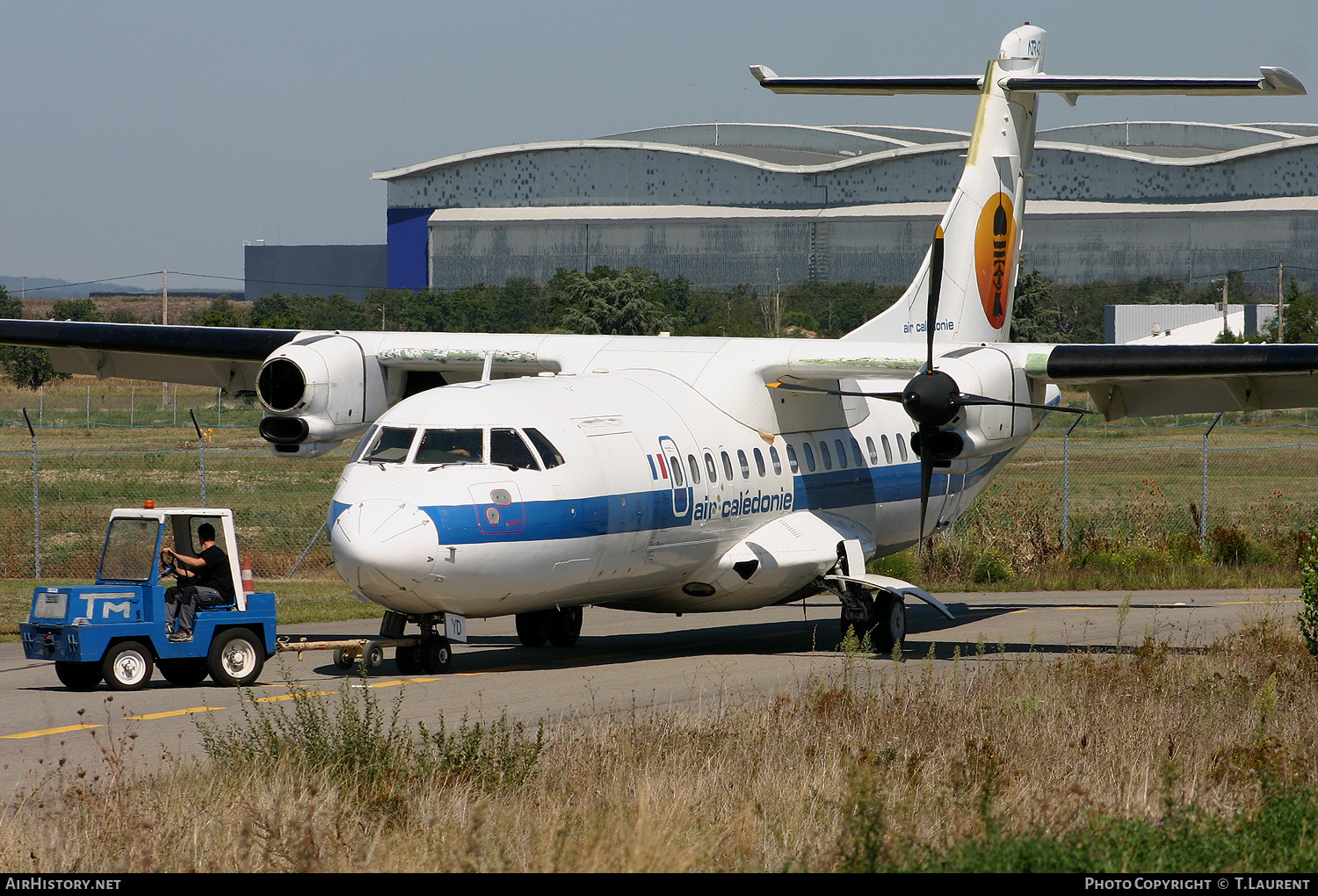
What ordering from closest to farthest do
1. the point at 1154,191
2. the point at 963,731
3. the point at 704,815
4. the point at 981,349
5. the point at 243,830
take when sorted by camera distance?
the point at 243,830
the point at 704,815
the point at 963,731
the point at 981,349
the point at 1154,191

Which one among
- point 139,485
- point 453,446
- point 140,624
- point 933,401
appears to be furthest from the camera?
point 139,485

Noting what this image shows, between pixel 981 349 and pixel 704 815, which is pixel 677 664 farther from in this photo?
pixel 704 815

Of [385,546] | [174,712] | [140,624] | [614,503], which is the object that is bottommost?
[174,712]

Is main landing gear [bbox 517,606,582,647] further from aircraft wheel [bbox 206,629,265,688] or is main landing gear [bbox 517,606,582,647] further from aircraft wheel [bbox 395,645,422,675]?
aircraft wheel [bbox 206,629,265,688]

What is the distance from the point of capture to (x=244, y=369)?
21.8 metres

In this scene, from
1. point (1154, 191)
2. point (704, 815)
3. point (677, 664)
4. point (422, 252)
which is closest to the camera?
point (704, 815)

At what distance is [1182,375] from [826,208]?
110499 millimetres

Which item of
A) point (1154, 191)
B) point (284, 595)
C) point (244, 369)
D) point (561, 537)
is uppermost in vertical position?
→ point (1154, 191)

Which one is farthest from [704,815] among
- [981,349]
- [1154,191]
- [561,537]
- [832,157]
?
[832,157]

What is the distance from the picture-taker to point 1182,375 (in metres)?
17.2

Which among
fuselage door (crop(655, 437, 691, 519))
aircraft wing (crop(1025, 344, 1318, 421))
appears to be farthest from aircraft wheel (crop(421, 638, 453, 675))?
aircraft wing (crop(1025, 344, 1318, 421))

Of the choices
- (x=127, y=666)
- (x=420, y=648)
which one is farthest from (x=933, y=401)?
(x=127, y=666)

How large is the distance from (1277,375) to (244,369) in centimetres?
1430

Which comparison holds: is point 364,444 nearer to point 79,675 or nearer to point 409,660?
point 409,660
